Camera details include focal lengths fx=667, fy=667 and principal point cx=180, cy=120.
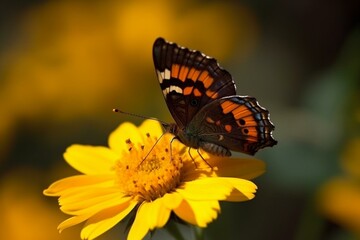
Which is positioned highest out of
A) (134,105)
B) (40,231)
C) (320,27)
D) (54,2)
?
(54,2)

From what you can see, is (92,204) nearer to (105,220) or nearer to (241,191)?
(105,220)

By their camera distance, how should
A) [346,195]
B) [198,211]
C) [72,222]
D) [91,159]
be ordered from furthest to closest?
[346,195], [91,159], [72,222], [198,211]

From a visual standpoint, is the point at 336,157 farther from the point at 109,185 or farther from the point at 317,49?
the point at 317,49

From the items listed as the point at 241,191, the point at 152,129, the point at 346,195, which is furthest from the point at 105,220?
the point at 346,195

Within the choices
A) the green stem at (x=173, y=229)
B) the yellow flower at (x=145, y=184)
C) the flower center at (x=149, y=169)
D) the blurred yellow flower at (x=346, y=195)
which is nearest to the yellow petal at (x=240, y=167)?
the yellow flower at (x=145, y=184)

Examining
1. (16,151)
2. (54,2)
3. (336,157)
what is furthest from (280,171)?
(54,2)

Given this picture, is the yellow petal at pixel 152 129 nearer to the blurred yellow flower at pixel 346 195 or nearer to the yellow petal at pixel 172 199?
the yellow petal at pixel 172 199
